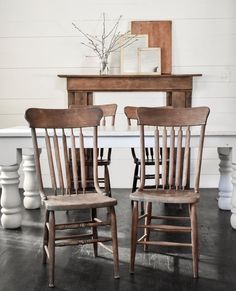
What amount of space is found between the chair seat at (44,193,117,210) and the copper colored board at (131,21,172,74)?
2691 mm

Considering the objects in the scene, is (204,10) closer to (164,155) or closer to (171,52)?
(171,52)

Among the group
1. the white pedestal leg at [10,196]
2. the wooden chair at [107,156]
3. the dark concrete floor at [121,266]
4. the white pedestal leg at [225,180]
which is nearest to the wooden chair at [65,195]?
the dark concrete floor at [121,266]

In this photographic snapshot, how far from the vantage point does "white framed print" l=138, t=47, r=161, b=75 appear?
473 cm

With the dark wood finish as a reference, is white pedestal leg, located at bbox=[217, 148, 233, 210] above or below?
below

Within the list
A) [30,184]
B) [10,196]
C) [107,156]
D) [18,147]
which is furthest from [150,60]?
[10,196]

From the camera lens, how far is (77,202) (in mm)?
2270

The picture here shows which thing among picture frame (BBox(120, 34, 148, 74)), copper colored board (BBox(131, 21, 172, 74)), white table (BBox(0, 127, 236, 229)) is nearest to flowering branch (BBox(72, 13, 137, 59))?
picture frame (BBox(120, 34, 148, 74))

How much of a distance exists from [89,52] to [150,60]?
0.70 metres

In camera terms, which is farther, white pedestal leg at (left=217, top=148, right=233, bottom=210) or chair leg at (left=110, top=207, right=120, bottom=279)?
white pedestal leg at (left=217, top=148, right=233, bottom=210)

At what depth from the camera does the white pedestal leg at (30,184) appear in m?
3.68

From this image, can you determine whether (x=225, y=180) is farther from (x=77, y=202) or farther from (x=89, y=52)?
(x=89, y=52)

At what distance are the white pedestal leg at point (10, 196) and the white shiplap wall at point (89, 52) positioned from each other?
1.97m

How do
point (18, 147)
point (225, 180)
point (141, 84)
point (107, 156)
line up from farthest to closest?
point (141, 84) < point (107, 156) < point (225, 180) < point (18, 147)

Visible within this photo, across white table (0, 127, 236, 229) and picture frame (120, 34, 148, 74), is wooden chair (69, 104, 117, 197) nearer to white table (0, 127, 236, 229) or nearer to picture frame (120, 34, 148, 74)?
white table (0, 127, 236, 229)
